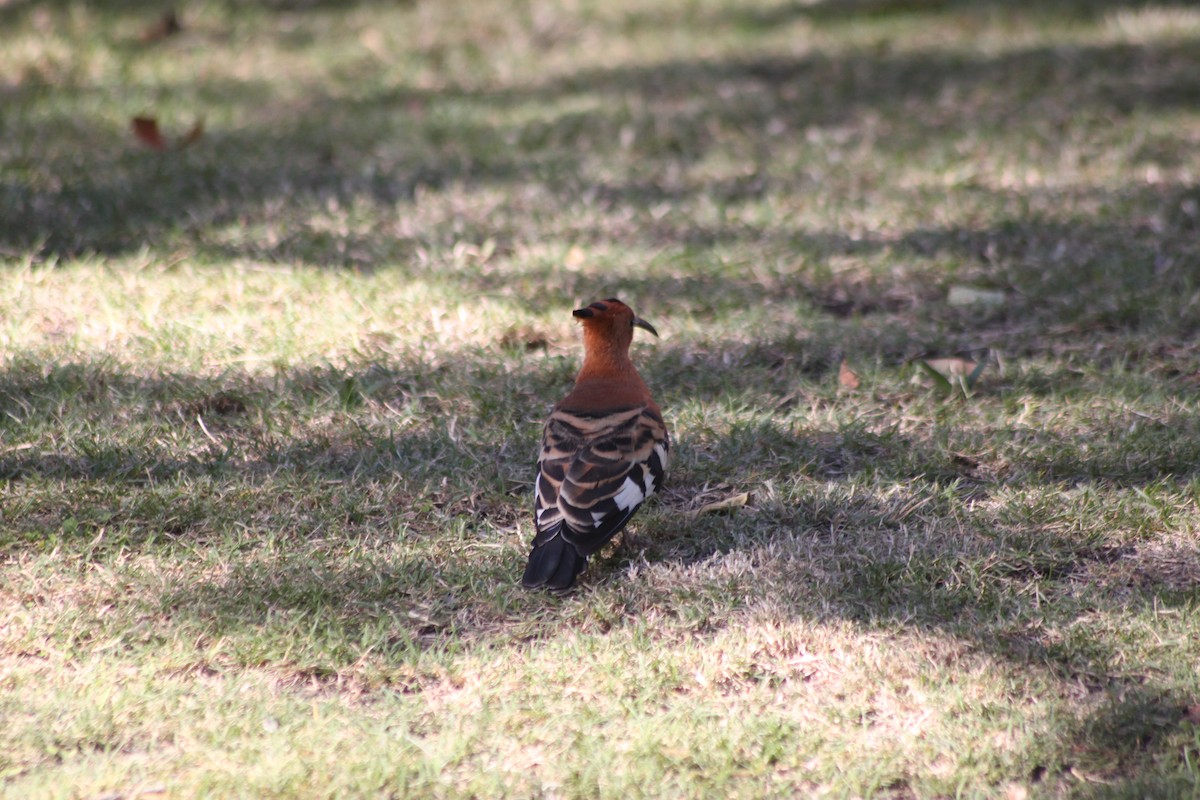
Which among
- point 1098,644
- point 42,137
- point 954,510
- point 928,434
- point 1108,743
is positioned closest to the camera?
point 1108,743

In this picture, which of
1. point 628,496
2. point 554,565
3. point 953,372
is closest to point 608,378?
point 628,496

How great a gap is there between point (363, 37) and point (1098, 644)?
25.2ft

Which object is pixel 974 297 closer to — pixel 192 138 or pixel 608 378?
pixel 608 378

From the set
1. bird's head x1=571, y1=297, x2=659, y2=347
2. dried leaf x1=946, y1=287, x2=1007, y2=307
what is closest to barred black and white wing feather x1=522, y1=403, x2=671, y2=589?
bird's head x1=571, y1=297, x2=659, y2=347

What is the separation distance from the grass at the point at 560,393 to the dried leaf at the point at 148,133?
4.7 inches

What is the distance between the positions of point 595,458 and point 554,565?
377 millimetres

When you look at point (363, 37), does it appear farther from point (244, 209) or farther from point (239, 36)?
point (244, 209)

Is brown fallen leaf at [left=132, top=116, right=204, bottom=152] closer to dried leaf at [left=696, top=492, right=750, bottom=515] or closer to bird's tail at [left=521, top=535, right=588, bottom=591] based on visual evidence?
dried leaf at [left=696, top=492, right=750, bottom=515]

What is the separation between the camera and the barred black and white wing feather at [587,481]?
3.72 m

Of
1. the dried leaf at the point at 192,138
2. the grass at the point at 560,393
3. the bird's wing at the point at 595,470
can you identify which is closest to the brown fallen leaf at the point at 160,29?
the grass at the point at 560,393

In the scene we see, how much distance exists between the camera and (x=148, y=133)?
7457 mm

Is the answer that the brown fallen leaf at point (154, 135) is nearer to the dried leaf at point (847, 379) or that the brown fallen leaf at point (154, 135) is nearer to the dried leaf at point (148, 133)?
the dried leaf at point (148, 133)

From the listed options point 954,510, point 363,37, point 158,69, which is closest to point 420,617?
point 954,510

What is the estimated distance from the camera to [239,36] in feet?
31.5
